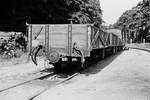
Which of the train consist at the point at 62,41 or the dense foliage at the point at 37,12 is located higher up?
the dense foliage at the point at 37,12

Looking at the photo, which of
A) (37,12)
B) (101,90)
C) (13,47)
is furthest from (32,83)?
(37,12)

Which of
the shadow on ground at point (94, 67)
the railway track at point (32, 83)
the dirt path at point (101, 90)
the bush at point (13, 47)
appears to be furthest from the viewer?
the bush at point (13, 47)

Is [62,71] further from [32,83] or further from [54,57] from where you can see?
[32,83]

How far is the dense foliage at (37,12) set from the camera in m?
24.4

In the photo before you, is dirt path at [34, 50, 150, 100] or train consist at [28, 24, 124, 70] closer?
dirt path at [34, 50, 150, 100]

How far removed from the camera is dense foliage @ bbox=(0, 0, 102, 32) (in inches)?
Result: 961

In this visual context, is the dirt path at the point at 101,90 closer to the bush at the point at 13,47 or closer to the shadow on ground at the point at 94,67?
the shadow on ground at the point at 94,67

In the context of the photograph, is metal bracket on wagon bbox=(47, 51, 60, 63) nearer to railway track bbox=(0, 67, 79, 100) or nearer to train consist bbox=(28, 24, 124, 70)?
train consist bbox=(28, 24, 124, 70)

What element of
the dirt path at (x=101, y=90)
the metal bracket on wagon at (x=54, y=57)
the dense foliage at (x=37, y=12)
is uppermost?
the dense foliage at (x=37, y=12)

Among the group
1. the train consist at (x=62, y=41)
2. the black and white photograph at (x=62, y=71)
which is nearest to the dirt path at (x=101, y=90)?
the black and white photograph at (x=62, y=71)

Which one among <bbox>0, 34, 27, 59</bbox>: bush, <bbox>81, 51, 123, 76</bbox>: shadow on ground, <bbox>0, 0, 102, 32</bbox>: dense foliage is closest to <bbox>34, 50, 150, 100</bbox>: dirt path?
<bbox>81, 51, 123, 76</bbox>: shadow on ground

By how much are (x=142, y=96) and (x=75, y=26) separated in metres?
4.98

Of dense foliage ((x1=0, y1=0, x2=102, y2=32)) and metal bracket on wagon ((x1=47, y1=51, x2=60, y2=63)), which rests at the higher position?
dense foliage ((x1=0, y1=0, x2=102, y2=32))

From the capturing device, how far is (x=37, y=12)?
26656mm
